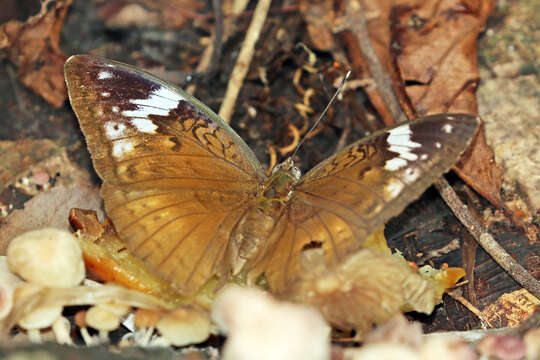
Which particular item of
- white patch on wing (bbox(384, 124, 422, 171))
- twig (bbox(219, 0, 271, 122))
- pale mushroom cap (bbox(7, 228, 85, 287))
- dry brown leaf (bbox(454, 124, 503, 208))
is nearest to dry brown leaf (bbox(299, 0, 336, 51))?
twig (bbox(219, 0, 271, 122))

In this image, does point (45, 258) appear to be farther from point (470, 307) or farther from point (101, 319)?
point (470, 307)

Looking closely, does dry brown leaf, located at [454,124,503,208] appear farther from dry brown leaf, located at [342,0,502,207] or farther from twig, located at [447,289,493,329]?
twig, located at [447,289,493,329]

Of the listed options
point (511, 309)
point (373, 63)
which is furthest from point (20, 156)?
point (511, 309)

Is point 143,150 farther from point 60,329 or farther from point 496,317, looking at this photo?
point 496,317

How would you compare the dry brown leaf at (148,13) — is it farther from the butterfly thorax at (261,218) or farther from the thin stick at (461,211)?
the butterfly thorax at (261,218)

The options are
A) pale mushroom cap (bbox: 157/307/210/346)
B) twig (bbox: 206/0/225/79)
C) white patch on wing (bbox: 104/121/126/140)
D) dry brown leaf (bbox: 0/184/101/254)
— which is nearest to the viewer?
pale mushroom cap (bbox: 157/307/210/346)

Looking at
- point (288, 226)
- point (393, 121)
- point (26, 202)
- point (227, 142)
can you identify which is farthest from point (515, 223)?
point (26, 202)
